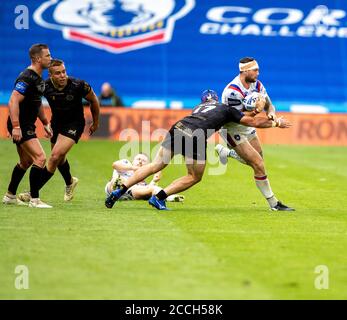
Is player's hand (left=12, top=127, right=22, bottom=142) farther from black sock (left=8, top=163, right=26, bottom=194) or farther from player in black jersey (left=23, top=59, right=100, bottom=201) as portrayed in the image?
black sock (left=8, top=163, right=26, bottom=194)

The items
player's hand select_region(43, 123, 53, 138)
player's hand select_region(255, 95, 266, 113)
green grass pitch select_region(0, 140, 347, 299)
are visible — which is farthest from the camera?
player's hand select_region(43, 123, 53, 138)

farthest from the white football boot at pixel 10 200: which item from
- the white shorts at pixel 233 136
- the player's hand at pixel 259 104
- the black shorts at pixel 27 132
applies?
the player's hand at pixel 259 104

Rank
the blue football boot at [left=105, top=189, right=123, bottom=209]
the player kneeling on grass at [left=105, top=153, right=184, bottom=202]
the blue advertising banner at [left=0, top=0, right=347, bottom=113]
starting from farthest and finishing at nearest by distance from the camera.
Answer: the blue advertising banner at [left=0, top=0, right=347, bottom=113] < the player kneeling on grass at [left=105, top=153, right=184, bottom=202] < the blue football boot at [left=105, top=189, right=123, bottom=209]

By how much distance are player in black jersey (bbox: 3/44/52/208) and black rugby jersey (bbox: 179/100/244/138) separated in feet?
7.18

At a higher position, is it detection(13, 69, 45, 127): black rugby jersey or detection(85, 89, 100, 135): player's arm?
detection(13, 69, 45, 127): black rugby jersey

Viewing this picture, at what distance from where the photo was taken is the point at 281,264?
9875 mm

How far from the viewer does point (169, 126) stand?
29234 mm

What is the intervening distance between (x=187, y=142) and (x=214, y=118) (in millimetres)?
516

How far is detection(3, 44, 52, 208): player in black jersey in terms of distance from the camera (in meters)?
13.8

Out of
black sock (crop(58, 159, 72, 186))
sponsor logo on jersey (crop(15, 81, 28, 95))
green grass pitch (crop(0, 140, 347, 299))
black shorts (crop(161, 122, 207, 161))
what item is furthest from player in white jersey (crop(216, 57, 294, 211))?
sponsor logo on jersey (crop(15, 81, 28, 95))

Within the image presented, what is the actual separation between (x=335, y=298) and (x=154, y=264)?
197 centimetres
